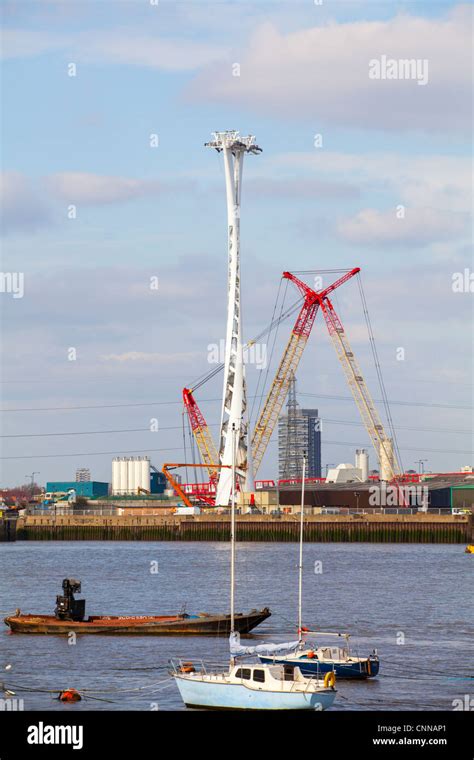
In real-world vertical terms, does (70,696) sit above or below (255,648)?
below

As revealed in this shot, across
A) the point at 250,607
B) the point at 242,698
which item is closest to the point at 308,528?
the point at 250,607

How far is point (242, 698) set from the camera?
39.2m

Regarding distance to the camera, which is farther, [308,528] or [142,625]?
[308,528]

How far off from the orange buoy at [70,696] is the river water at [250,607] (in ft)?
1.87

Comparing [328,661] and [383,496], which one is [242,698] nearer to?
[328,661]

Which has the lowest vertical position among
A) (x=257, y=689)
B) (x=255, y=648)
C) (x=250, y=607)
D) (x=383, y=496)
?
(x=250, y=607)

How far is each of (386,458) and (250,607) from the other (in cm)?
11439

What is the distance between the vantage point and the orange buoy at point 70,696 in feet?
144

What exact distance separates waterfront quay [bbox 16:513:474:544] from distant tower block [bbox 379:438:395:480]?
3091cm

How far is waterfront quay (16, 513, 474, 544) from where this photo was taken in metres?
152

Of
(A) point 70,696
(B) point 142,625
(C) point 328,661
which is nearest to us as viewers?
(A) point 70,696
